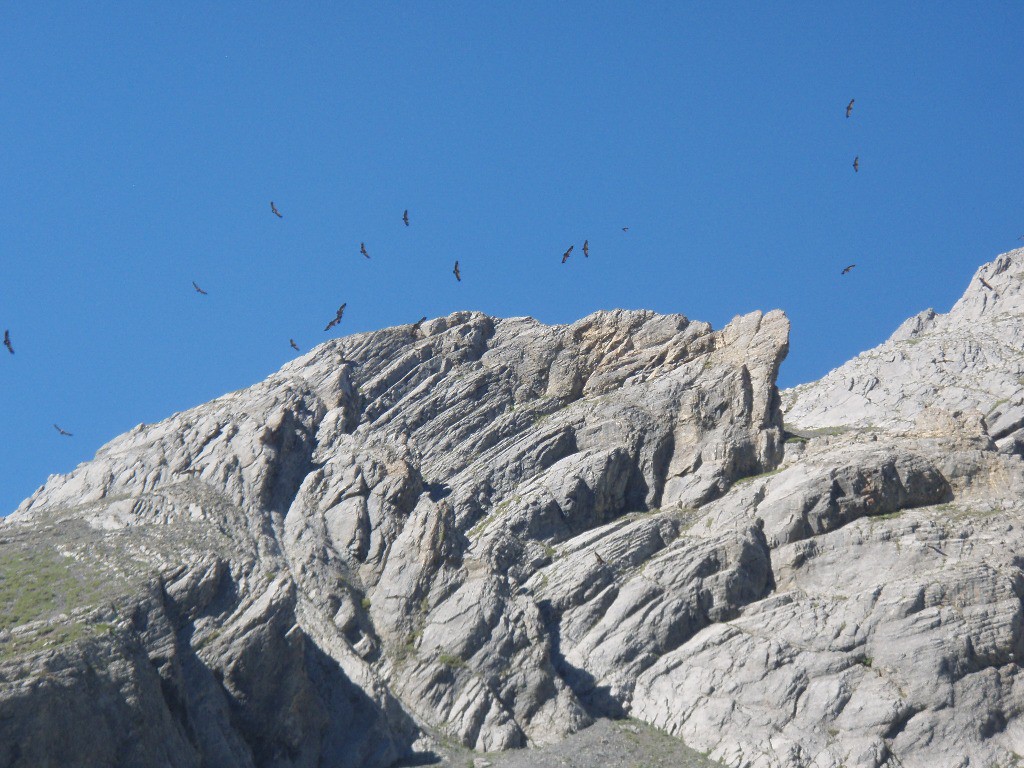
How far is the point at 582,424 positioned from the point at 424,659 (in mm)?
32317

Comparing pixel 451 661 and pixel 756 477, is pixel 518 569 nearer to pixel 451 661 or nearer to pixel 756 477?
pixel 451 661

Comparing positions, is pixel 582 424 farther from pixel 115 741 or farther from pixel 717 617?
pixel 115 741

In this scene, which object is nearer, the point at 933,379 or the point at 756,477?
the point at 756,477

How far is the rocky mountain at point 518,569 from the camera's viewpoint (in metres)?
89.6

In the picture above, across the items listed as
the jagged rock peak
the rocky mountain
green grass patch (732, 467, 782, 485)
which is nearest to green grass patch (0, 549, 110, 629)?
the rocky mountain

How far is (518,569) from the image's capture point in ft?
359

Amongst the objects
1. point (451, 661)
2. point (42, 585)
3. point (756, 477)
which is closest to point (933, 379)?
point (756, 477)

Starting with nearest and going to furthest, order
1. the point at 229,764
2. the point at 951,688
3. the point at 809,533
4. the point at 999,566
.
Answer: the point at 229,764 < the point at 951,688 < the point at 999,566 < the point at 809,533

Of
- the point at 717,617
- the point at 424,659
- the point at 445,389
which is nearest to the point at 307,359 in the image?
the point at 445,389

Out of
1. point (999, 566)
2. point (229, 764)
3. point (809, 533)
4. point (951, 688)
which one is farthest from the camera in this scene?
point (809, 533)

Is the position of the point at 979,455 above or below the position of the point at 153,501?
below

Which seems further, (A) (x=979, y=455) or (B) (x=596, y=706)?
(A) (x=979, y=455)

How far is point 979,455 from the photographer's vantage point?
110438mm

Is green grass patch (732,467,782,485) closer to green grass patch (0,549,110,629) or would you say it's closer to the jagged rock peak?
the jagged rock peak
